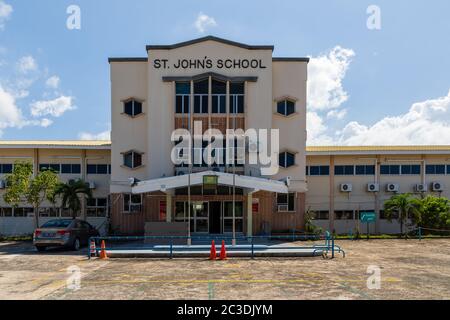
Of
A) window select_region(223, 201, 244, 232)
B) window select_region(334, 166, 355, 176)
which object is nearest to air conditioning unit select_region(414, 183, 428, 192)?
window select_region(334, 166, 355, 176)

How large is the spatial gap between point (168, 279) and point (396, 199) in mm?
18101

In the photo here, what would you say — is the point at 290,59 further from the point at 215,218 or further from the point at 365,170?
the point at 215,218

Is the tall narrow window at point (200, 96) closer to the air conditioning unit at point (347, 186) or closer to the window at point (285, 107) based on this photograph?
the window at point (285, 107)

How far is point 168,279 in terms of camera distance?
11477 millimetres

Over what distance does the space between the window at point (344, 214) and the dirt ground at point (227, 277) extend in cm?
1057

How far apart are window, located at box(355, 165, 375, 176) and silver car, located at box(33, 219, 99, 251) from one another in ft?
61.7

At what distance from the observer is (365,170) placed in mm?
28438

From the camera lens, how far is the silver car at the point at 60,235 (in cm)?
1794

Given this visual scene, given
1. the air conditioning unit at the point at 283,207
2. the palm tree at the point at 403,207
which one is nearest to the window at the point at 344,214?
the palm tree at the point at 403,207

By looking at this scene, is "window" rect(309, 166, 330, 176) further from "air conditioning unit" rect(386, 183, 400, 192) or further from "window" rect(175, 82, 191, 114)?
"window" rect(175, 82, 191, 114)

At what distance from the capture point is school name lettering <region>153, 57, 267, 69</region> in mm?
24391

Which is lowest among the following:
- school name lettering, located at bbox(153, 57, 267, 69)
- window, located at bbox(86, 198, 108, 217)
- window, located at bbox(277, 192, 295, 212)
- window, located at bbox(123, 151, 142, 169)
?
window, located at bbox(86, 198, 108, 217)

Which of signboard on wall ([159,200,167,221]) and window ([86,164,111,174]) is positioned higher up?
window ([86,164,111,174])
